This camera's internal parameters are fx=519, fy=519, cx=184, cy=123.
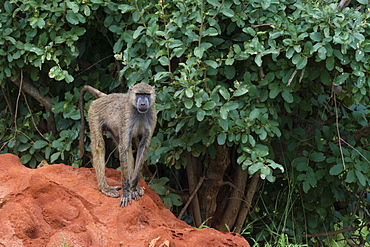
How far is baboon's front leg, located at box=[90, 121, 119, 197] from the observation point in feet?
15.6

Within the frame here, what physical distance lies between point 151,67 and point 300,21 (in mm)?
1617

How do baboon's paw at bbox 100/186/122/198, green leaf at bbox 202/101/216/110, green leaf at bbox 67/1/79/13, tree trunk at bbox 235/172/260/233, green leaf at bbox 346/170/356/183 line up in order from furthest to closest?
tree trunk at bbox 235/172/260/233 → green leaf at bbox 346/170/356/183 → green leaf at bbox 67/1/79/13 → green leaf at bbox 202/101/216/110 → baboon's paw at bbox 100/186/122/198

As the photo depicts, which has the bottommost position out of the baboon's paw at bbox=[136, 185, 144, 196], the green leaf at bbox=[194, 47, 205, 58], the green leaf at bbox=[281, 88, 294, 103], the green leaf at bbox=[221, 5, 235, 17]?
the baboon's paw at bbox=[136, 185, 144, 196]

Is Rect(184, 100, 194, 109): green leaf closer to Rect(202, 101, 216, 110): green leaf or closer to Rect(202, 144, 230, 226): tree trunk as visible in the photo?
Rect(202, 101, 216, 110): green leaf

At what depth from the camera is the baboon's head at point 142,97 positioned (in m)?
4.86

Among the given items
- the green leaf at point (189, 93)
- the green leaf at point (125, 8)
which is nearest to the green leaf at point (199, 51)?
the green leaf at point (189, 93)

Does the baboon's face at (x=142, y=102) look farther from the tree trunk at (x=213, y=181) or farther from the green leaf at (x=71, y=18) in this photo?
the tree trunk at (x=213, y=181)

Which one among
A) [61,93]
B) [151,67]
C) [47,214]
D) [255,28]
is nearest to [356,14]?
[255,28]

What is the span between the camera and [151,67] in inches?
219

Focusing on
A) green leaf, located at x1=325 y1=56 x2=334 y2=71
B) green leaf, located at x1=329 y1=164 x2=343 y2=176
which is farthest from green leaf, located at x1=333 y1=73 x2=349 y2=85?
green leaf, located at x1=329 y1=164 x2=343 y2=176

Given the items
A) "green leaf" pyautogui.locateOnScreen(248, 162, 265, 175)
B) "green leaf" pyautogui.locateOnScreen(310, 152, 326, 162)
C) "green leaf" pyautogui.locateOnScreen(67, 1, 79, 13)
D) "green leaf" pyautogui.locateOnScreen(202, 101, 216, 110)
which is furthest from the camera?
"green leaf" pyautogui.locateOnScreen(310, 152, 326, 162)

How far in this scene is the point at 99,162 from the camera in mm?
5016

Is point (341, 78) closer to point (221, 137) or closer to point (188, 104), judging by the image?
point (221, 137)

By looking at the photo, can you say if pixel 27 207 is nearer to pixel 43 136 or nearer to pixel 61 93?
pixel 43 136
